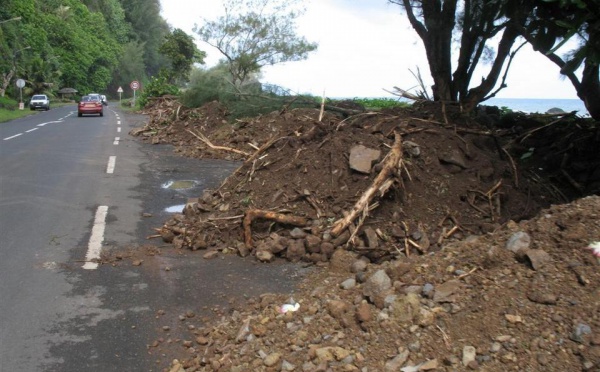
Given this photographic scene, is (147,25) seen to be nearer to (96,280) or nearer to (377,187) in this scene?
(377,187)

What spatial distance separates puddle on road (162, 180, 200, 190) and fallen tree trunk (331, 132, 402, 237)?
16.6ft

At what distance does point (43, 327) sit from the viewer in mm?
4777

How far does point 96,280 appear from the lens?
588cm

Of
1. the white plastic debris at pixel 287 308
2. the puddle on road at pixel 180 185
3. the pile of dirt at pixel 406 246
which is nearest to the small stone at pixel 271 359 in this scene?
the pile of dirt at pixel 406 246

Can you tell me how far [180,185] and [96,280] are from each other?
218 inches

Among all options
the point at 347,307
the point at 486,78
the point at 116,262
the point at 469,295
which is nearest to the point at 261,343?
the point at 347,307

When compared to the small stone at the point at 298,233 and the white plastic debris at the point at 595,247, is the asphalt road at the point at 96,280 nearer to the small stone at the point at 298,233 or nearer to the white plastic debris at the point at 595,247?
the small stone at the point at 298,233

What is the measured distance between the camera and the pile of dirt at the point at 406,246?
141 inches

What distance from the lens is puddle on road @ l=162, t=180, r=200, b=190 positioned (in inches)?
437

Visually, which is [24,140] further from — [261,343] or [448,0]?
[261,343]

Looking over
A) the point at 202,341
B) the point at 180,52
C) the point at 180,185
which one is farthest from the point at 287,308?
the point at 180,52

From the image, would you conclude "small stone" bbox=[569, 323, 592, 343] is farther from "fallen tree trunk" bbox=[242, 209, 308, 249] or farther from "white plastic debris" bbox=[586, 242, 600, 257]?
"fallen tree trunk" bbox=[242, 209, 308, 249]

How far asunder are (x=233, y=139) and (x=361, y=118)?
758cm

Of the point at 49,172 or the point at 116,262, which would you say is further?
the point at 49,172
